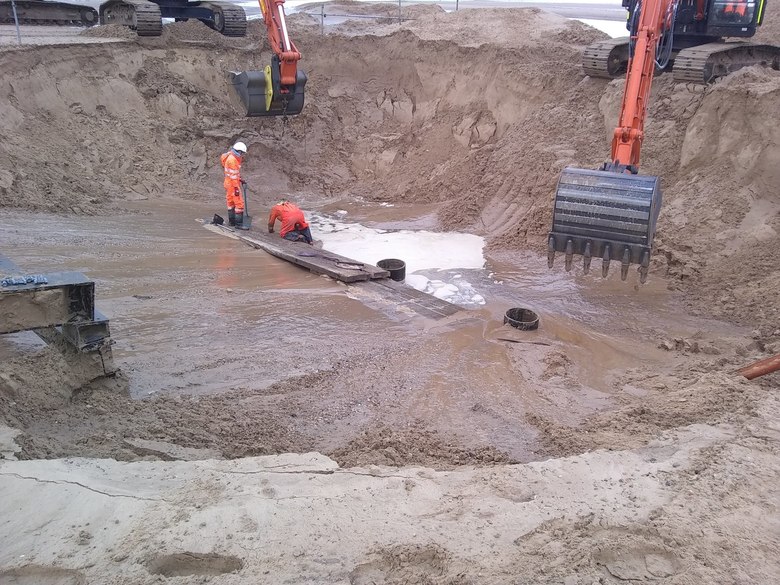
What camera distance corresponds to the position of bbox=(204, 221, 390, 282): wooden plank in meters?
8.80

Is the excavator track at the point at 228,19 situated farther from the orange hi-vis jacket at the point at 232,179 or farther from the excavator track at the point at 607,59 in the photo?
the excavator track at the point at 607,59

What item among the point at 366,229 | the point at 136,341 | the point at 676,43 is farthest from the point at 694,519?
the point at 676,43

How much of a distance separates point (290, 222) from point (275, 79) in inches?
105

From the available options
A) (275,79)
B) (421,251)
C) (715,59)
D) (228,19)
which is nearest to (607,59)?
(715,59)

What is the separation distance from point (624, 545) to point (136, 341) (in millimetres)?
4996

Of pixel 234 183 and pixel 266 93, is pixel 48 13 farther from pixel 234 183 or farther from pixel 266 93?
pixel 234 183

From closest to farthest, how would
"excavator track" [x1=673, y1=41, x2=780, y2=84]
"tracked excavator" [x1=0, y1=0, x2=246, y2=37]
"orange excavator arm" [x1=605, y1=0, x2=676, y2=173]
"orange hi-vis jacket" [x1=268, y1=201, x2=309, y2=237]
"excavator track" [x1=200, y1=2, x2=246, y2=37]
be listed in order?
"orange excavator arm" [x1=605, y1=0, x2=676, y2=173] < "excavator track" [x1=673, y1=41, x2=780, y2=84] < "orange hi-vis jacket" [x1=268, y1=201, x2=309, y2=237] < "tracked excavator" [x1=0, y1=0, x2=246, y2=37] < "excavator track" [x1=200, y1=2, x2=246, y2=37]

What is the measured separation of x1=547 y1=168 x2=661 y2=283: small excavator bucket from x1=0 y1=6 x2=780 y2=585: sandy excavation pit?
117 centimetres

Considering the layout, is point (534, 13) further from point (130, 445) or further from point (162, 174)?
point (130, 445)

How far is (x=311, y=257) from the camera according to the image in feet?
30.7

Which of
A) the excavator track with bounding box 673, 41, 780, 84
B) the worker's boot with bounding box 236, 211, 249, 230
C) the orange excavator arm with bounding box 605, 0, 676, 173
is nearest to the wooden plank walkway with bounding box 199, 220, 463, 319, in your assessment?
the worker's boot with bounding box 236, 211, 249, 230

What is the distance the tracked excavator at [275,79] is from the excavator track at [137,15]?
11.5 feet

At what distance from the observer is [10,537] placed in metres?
3.38

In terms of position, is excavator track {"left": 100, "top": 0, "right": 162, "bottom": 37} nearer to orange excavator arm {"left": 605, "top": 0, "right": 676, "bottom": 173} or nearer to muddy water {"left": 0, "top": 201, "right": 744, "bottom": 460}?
muddy water {"left": 0, "top": 201, "right": 744, "bottom": 460}
